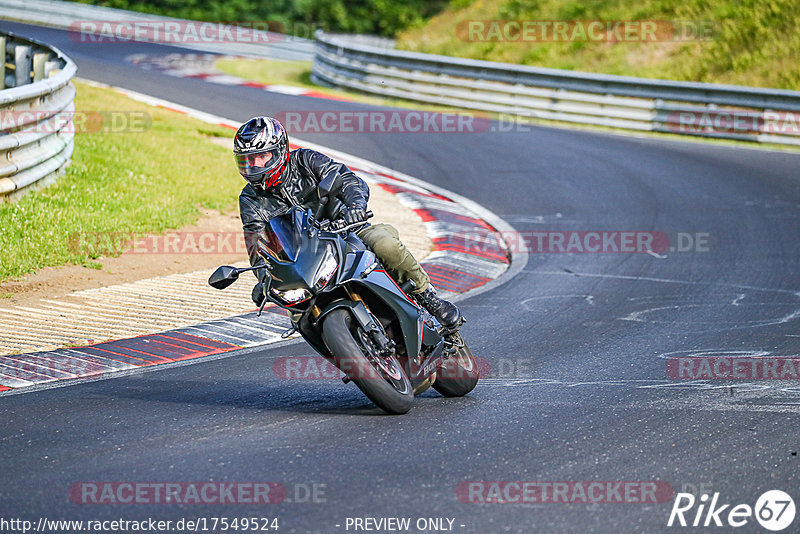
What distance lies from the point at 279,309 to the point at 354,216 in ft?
12.9

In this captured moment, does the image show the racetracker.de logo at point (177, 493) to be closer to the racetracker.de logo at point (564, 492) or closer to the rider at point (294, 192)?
the racetracker.de logo at point (564, 492)

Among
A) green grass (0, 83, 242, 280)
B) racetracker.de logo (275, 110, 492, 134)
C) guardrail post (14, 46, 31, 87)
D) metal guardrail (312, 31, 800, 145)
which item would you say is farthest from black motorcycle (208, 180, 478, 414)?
metal guardrail (312, 31, 800, 145)

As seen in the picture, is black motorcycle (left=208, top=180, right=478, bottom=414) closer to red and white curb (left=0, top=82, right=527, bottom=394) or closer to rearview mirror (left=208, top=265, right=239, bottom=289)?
rearview mirror (left=208, top=265, right=239, bottom=289)

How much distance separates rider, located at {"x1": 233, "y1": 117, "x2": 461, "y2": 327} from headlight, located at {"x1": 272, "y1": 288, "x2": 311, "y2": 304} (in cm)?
26

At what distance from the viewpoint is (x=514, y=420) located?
615cm

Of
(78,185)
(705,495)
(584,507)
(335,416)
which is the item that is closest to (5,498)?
(335,416)

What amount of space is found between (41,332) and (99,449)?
3.21 metres

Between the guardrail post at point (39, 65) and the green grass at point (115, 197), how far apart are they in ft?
3.90

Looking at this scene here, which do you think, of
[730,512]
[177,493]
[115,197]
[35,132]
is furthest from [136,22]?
[730,512]

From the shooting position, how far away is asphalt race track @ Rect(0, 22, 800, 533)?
480cm

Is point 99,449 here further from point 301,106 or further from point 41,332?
point 301,106

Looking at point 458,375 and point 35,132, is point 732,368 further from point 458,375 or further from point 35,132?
point 35,132

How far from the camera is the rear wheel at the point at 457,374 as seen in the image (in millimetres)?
6695

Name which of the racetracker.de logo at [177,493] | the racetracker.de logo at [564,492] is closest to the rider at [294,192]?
the racetracker.de logo at [177,493]
